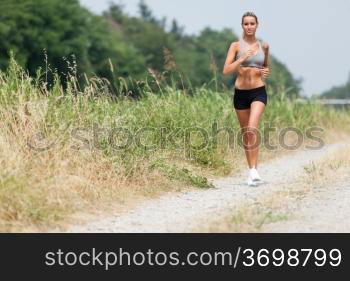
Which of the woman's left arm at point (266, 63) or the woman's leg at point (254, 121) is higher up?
the woman's left arm at point (266, 63)

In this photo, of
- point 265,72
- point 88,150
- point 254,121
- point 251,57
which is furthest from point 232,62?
point 88,150

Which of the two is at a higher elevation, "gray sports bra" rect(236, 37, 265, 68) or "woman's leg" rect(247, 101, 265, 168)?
"gray sports bra" rect(236, 37, 265, 68)

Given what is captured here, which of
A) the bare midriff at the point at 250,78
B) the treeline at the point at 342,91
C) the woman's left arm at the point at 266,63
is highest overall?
the woman's left arm at the point at 266,63

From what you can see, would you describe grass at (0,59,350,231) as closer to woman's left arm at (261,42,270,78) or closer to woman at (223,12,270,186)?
woman at (223,12,270,186)

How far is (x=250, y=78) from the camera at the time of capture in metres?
8.15

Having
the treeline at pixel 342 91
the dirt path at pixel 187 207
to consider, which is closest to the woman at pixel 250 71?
the dirt path at pixel 187 207

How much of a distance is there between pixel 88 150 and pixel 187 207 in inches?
47.8

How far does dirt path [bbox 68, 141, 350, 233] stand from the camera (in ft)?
19.0

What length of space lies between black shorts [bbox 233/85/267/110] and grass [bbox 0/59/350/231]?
0.94 meters

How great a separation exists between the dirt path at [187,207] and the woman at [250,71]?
670mm

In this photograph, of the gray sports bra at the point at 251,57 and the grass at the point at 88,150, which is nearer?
the grass at the point at 88,150

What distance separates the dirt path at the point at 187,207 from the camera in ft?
19.0

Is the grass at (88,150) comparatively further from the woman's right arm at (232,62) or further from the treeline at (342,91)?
the treeline at (342,91)

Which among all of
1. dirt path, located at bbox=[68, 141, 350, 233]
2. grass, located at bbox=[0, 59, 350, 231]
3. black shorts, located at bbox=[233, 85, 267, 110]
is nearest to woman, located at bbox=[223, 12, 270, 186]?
black shorts, located at bbox=[233, 85, 267, 110]
